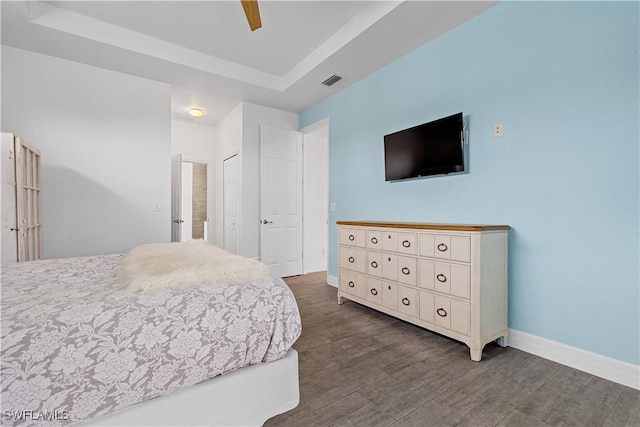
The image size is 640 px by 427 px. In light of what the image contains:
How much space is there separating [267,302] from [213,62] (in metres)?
3.31

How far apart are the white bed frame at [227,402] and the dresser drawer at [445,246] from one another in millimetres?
1418

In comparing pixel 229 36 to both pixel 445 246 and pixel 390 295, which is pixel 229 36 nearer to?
pixel 445 246

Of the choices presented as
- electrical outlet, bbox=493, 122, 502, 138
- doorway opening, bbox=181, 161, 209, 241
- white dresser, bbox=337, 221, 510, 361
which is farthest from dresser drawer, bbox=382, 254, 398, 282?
doorway opening, bbox=181, 161, 209, 241

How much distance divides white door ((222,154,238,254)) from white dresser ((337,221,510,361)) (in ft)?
8.67

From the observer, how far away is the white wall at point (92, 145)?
9.82 feet

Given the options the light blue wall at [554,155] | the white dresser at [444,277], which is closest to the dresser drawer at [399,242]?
the white dresser at [444,277]

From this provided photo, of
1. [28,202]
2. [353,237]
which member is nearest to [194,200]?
[28,202]

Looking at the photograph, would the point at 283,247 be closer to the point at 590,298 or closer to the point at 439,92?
the point at 439,92

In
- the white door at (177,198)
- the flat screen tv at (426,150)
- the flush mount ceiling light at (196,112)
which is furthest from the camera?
the white door at (177,198)

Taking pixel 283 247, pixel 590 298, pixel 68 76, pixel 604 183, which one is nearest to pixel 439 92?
pixel 604 183

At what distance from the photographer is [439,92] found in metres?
2.73

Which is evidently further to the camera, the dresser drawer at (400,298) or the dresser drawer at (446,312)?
the dresser drawer at (400,298)

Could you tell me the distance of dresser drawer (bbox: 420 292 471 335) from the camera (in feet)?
6.67

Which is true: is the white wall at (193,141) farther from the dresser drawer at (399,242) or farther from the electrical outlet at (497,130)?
the electrical outlet at (497,130)
